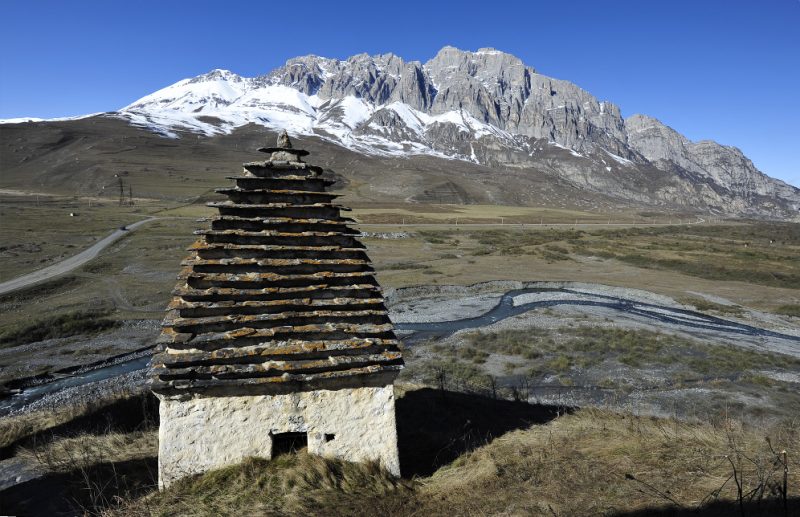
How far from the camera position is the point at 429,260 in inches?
2233

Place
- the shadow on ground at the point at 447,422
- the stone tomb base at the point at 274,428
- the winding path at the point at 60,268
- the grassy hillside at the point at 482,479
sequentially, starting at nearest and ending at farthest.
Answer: the grassy hillside at the point at 482,479 < the stone tomb base at the point at 274,428 < the shadow on ground at the point at 447,422 < the winding path at the point at 60,268

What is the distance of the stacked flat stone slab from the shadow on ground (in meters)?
1.75

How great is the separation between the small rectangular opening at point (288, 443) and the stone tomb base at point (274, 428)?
17 mm

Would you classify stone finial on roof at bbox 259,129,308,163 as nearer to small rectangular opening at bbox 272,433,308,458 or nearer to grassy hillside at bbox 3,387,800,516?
small rectangular opening at bbox 272,433,308,458

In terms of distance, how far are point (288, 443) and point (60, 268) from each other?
150 feet

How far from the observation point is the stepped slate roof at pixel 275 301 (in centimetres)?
802

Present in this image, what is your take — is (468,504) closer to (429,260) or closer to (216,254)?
(216,254)

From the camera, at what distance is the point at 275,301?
28.0 feet

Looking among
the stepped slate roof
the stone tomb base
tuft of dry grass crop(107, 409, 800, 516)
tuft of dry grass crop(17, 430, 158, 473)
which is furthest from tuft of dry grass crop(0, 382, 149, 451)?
the stepped slate roof

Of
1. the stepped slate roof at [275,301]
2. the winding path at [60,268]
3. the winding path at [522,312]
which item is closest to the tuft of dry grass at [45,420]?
the winding path at [522,312]

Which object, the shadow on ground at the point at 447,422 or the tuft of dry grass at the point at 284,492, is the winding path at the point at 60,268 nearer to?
the shadow on ground at the point at 447,422

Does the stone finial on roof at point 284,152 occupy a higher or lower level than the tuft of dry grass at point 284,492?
higher

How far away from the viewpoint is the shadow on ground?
33.9 feet

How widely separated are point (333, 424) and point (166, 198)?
137 m
